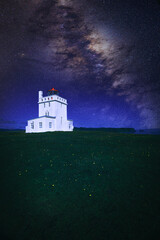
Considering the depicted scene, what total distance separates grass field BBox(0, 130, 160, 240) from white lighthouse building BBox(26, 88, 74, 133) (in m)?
25.2

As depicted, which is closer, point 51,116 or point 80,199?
point 80,199

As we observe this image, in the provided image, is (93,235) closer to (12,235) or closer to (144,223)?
(144,223)

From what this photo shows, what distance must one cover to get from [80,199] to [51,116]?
34089mm

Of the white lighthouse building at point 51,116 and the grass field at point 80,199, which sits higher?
the white lighthouse building at point 51,116

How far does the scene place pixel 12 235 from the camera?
5.90 metres

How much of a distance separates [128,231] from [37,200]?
5228 mm

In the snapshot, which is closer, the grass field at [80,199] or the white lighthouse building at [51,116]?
the grass field at [80,199]

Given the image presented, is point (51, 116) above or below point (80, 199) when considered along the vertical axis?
above

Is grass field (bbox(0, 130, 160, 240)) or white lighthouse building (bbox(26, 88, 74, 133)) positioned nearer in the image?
grass field (bbox(0, 130, 160, 240))

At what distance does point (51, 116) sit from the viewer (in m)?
39.7

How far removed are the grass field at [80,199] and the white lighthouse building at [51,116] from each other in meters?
25.2

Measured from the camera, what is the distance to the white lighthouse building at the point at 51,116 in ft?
121

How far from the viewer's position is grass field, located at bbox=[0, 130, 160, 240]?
5.87m

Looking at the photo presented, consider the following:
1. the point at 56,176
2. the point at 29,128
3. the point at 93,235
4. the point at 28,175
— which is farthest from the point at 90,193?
the point at 29,128
